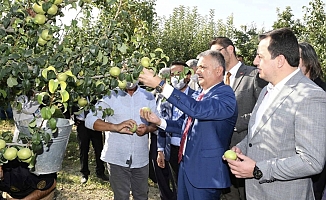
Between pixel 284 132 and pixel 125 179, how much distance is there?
7.30 feet

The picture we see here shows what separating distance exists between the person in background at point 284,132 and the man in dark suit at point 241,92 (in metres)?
1.45

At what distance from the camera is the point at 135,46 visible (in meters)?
1.86

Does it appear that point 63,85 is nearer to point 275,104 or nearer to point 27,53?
point 27,53

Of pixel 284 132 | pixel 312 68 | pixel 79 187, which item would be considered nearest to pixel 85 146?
pixel 79 187

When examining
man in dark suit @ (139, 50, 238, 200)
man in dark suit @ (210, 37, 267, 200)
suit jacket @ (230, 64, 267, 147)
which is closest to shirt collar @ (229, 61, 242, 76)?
man in dark suit @ (210, 37, 267, 200)

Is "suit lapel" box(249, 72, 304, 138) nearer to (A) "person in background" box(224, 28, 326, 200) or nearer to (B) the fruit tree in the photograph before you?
(A) "person in background" box(224, 28, 326, 200)

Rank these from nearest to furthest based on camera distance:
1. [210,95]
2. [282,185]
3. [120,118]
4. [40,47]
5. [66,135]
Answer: [40,47], [66,135], [282,185], [210,95], [120,118]

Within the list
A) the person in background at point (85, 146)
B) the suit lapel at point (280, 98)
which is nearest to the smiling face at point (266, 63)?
the suit lapel at point (280, 98)

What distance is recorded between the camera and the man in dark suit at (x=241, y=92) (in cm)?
418

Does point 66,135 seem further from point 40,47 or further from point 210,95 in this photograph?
point 210,95

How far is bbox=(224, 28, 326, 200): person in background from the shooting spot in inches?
89.5

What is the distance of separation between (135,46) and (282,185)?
1.47 m

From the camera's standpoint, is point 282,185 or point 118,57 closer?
point 118,57

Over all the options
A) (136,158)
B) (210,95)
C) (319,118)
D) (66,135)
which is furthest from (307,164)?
(136,158)
